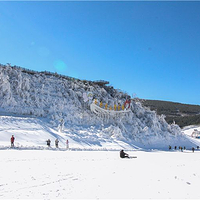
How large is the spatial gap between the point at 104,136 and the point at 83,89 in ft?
38.1

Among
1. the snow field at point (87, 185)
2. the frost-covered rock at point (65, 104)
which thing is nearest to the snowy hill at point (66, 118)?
the frost-covered rock at point (65, 104)

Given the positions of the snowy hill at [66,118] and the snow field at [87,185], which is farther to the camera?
the snowy hill at [66,118]

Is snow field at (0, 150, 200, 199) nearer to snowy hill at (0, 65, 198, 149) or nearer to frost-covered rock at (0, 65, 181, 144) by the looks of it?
snowy hill at (0, 65, 198, 149)

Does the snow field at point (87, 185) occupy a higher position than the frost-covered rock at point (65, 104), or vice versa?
the frost-covered rock at point (65, 104)

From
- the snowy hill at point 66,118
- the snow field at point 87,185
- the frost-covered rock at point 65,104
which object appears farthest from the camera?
the frost-covered rock at point 65,104

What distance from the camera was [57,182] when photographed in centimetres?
670

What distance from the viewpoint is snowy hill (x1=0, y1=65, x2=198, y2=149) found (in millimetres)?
22156

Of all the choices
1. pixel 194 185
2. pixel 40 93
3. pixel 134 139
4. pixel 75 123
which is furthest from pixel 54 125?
pixel 194 185

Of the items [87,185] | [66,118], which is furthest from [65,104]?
[87,185]

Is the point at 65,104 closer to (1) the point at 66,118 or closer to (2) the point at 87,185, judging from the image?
(1) the point at 66,118

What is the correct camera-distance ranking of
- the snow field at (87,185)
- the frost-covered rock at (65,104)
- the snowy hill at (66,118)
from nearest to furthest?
the snow field at (87,185), the snowy hill at (66,118), the frost-covered rock at (65,104)

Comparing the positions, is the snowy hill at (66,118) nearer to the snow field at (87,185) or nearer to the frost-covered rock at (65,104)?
the frost-covered rock at (65,104)

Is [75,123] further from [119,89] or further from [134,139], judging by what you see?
[119,89]

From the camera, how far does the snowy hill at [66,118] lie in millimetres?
22156
